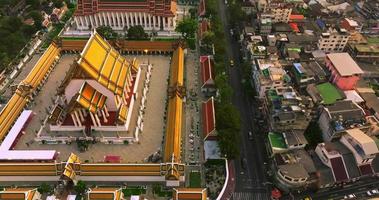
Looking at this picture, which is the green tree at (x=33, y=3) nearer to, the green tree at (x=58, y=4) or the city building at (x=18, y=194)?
the green tree at (x=58, y=4)

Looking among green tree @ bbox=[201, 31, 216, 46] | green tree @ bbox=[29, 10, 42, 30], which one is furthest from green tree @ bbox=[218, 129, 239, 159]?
green tree @ bbox=[29, 10, 42, 30]

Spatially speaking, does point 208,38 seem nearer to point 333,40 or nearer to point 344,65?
point 333,40

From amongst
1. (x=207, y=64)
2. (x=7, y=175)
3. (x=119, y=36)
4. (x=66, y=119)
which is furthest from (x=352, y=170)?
(x=119, y=36)

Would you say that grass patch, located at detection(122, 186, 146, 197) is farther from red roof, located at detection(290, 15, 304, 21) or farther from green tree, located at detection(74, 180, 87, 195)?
red roof, located at detection(290, 15, 304, 21)

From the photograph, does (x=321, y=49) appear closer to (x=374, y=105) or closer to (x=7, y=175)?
(x=374, y=105)

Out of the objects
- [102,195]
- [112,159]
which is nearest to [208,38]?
[112,159]

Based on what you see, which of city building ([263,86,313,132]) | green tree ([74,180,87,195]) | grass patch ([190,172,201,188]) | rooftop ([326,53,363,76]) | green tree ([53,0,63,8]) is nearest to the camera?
green tree ([74,180,87,195])

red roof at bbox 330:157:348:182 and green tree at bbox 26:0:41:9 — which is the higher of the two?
green tree at bbox 26:0:41:9
